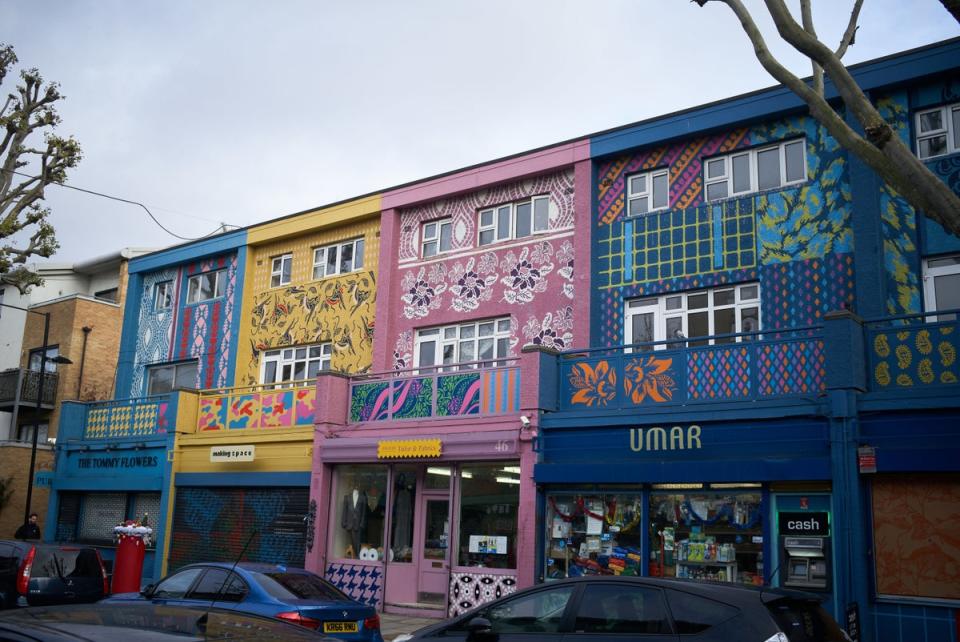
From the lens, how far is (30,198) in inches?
749

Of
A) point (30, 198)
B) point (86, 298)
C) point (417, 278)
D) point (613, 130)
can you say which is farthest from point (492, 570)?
point (86, 298)

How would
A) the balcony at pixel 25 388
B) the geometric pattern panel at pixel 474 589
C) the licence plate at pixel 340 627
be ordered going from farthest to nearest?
the balcony at pixel 25 388 → the geometric pattern panel at pixel 474 589 → the licence plate at pixel 340 627

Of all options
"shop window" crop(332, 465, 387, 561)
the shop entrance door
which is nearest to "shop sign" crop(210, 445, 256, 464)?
"shop window" crop(332, 465, 387, 561)

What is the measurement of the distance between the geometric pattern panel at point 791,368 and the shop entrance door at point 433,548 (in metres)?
6.72

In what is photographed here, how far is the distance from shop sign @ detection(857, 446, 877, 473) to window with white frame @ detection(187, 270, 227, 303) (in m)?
18.1

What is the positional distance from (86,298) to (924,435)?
93.0 feet

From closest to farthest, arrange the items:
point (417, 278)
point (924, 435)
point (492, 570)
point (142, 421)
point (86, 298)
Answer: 1. point (924, 435)
2. point (492, 570)
3. point (417, 278)
4. point (142, 421)
5. point (86, 298)

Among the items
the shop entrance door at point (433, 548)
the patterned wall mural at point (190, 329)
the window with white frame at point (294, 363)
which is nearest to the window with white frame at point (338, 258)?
the window with white frame at point (294, 363)

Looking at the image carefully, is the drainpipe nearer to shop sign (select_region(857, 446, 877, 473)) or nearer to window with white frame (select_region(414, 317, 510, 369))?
window with white frame (select_region(414, 317, 510, 369))

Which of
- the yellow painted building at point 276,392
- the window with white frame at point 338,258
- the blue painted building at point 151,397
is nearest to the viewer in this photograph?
the yellow painted building at point 276,392

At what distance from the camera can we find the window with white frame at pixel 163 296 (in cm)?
2756

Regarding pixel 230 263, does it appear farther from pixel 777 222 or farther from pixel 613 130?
pixel 777 222

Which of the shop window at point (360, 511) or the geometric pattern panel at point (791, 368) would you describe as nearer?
the geometric pattern panel at point (791, 368)

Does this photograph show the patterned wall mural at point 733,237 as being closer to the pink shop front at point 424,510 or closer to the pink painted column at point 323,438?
the pink shop front at point 424,510
